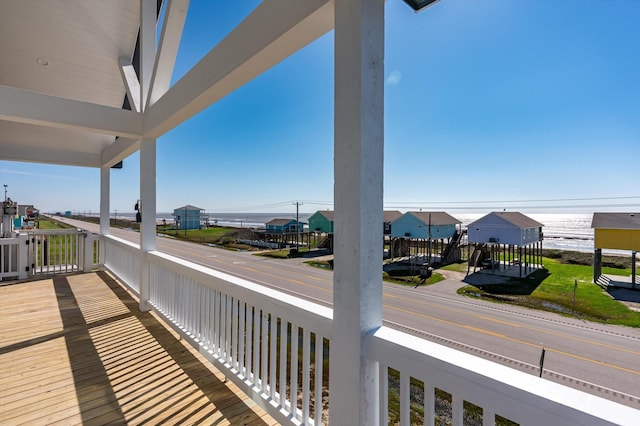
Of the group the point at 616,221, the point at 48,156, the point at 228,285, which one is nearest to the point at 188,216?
the point at 48,156

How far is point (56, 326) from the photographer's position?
304 cm

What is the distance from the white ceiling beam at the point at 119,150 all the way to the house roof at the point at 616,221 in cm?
768

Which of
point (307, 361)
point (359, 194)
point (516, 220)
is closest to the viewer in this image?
point (359, 194)

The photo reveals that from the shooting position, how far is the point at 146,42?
341cm

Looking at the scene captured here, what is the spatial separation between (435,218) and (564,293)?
26.6 feet

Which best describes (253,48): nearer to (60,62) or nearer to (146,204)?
(146,204)

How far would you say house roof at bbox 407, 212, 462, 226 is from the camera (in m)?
18.0

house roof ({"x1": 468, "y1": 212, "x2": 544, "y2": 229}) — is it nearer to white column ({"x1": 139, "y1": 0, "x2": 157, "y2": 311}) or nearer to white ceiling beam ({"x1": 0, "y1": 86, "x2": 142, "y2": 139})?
white column ({"x1": 139, "y1": 0, "x2": 157, "y2": 311})

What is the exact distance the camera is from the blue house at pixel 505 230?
13.6m

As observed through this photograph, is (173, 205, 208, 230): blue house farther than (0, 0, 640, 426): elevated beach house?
Yes

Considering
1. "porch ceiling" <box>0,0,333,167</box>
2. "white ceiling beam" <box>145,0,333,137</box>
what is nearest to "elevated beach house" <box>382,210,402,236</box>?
"porch ceiling" <box>0,0,333,167</box>

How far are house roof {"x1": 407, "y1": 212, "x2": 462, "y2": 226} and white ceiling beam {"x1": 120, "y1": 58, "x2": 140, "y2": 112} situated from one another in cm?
1631

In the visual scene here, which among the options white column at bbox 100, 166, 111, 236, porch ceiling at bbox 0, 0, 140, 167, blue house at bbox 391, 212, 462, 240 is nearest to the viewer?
porch ceiling at bbox 0, 0, 140, 167

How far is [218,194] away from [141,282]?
28.2 meters
